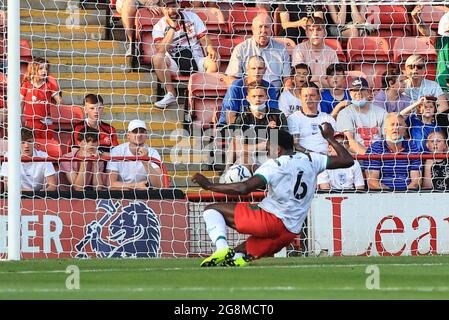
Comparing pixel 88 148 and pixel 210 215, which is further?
pixel 88 148

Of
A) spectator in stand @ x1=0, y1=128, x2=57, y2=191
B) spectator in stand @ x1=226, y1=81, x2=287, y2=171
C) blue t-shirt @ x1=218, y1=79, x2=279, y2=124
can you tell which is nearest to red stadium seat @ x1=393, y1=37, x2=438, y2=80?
blue t-shirt @ x1=218, y1=79, x2=279, y2=124

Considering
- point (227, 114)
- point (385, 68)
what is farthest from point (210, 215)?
point (385, 68)

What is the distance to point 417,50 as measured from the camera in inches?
771

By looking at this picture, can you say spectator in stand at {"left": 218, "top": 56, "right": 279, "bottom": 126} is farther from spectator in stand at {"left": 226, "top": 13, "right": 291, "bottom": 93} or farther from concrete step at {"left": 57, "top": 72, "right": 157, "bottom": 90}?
concrete step at {"left": 57, "top": 72, "right": 157, "bottom": 90}

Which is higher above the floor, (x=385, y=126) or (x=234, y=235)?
(x=385, y=126)

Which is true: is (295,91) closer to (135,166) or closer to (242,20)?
(242,20)

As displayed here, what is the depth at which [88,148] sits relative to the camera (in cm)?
1733

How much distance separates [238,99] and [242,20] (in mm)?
2066

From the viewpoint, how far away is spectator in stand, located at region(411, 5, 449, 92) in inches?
761

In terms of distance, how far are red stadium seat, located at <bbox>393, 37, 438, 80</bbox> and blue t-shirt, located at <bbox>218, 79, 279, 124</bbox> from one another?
2.35 m

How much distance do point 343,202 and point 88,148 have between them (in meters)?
3.57

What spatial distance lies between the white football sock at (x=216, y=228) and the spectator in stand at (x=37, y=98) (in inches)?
189

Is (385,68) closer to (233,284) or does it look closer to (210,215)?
(210,215)

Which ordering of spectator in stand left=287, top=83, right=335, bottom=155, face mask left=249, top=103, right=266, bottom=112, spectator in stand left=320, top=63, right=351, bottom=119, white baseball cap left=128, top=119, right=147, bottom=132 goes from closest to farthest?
white baseball cap left=128, top=119, right=147, bottom=132 < face mask left=249, top=103, right=266, bottom=112 < spectator in stand left=287, top=83, right=335, bottom=155 < spectator in stand left=320, top=63, right=351, bottom=119
